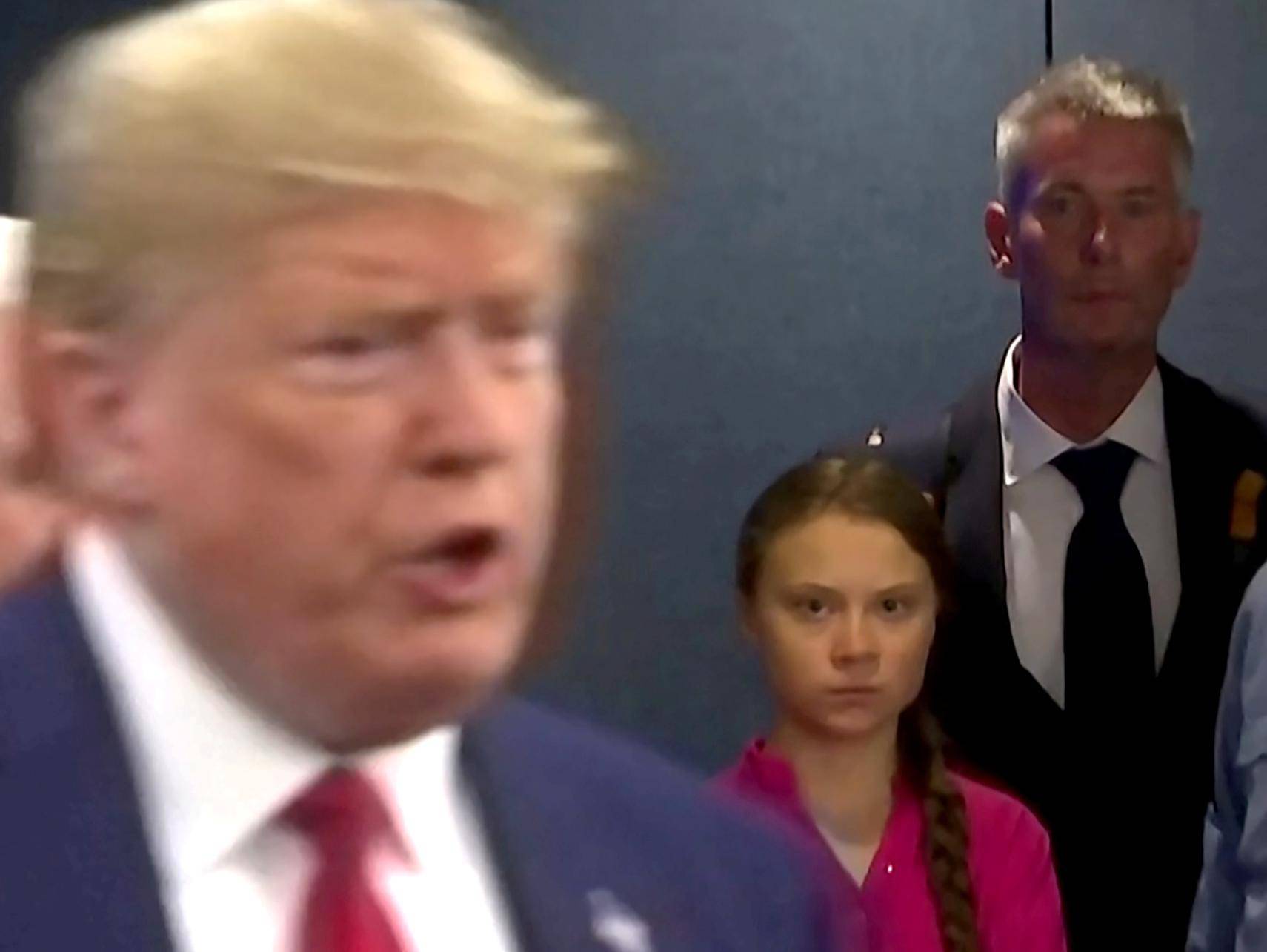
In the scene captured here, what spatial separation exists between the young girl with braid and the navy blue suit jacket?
0.47 m

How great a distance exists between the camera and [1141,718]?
3.66 feet

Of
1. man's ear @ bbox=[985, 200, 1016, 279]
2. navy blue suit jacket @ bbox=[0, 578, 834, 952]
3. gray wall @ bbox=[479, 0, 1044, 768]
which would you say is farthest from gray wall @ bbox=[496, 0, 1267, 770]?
navy blue suit jacket @ bbox=[0, 578, 834, 952]

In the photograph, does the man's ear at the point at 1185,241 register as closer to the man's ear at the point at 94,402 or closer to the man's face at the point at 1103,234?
the man's face at the point at 1103,234

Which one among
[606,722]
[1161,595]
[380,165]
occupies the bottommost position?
[606,722]

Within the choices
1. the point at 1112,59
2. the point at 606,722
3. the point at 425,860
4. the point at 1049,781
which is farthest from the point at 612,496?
the point at 425,860

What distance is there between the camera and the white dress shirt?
1.13 feet

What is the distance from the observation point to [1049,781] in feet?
3.64

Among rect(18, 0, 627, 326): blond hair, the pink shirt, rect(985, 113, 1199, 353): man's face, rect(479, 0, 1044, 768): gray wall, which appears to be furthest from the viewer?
rect(479, 0, 1044, 768): gray wall

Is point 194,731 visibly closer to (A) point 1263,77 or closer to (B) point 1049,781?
(B) point 1049,781

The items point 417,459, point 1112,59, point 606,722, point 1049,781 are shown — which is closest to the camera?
point 417,459

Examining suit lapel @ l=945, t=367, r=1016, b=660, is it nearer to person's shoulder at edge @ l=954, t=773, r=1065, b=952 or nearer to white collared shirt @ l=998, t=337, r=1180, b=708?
white collared shirt @ l=998, t=337, r=1180, b=708

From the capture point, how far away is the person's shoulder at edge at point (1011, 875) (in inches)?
37.2

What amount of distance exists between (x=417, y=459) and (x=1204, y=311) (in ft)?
4.30

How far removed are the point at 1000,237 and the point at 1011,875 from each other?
42 cm
